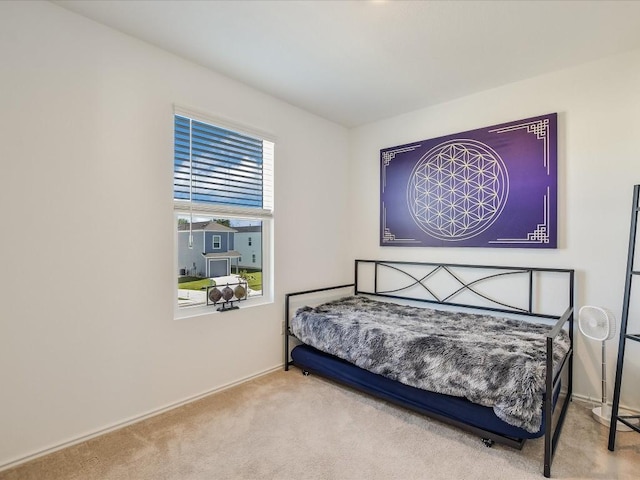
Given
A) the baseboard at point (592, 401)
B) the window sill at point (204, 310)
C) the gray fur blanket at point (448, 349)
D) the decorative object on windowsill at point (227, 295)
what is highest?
the decorative object on windowsill at point (227, 295)

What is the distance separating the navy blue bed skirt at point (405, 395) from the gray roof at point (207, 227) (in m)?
1.27

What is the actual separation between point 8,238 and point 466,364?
264cm

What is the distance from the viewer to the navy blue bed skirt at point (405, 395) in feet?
6.29

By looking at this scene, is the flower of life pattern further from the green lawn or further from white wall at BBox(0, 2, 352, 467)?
white wall at BBox(0, 2, 352, 467)

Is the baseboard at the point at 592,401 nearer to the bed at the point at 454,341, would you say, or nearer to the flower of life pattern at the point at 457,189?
the bed at the point at 454,341

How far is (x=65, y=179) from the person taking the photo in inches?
77.5

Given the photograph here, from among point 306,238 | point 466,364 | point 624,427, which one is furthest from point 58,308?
point 624,427

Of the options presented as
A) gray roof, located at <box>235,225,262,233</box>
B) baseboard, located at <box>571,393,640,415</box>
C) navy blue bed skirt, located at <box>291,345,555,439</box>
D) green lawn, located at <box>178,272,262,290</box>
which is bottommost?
baseboard, located at <box>571,393,640,415</box>

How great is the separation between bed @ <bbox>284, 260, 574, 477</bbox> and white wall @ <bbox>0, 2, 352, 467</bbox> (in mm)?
875

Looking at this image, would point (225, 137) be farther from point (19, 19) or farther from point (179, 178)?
point (19, 19)

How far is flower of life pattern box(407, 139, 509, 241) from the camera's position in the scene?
2.94 m

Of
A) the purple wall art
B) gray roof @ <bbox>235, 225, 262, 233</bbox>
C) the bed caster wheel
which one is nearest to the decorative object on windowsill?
gray roof @ <bbox>235, 225, 262, 233</bbox>

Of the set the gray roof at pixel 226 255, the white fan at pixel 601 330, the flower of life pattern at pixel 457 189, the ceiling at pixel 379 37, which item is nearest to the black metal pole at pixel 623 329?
the white fan at pixel 601 330

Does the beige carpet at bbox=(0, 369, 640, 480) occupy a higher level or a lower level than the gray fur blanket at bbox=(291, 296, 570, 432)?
lower
